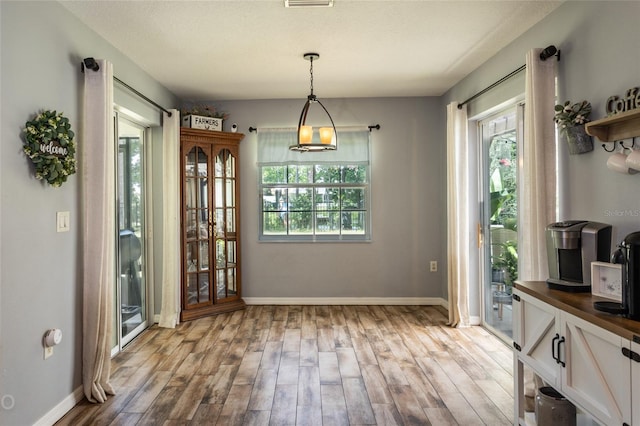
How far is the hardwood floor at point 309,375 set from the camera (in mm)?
2518

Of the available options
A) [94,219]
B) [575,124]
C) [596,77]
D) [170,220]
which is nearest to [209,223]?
[170,220]

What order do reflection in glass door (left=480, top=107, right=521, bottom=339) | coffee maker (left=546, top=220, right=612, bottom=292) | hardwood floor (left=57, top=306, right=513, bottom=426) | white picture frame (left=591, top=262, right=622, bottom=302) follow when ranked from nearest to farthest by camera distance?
white picture frame (left=591, top=262, right=622, bottom=302) → coffee maker (left=546, top=220, right=612, bottom=292) → hardwood floor (left=57, top=306, right=513, bottom=426) → reflection in glass door (left=480, top=107, right=521, bottom=339)

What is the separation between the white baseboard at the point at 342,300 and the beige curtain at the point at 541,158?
2556mm

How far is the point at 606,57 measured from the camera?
2.28m

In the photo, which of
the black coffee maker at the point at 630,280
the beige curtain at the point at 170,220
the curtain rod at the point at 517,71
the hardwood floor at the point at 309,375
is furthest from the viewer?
the beige curtain at the point at 170,220

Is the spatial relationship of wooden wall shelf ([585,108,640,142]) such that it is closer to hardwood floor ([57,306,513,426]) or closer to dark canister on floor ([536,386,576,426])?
dark canister on floor ([536,386,576,426])

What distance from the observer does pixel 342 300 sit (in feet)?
17.1

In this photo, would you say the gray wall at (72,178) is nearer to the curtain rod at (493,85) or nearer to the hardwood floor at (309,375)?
the curtain rod at (493,85)

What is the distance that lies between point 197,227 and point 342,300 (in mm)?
1998

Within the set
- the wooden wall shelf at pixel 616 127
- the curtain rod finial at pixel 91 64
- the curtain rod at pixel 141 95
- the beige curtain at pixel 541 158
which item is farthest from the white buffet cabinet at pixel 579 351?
the curtain rod at pixel 141 95

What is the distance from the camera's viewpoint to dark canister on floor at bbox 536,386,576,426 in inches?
81.9

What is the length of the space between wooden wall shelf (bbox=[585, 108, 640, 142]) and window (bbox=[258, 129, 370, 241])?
3145mm

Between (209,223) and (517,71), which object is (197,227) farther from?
(517,71)

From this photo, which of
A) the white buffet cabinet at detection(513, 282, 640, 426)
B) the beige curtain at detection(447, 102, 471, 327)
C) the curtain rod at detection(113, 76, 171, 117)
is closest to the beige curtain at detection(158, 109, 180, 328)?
the curtain rod at detection(113, 76, 171, 117)
